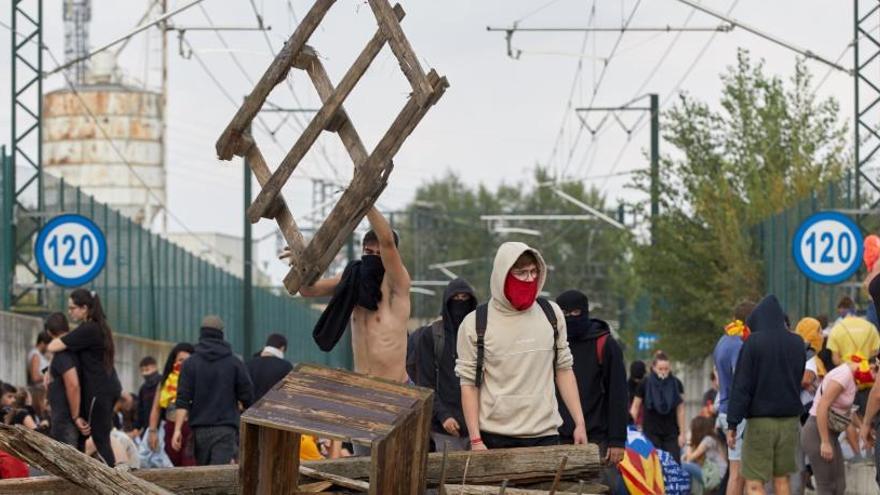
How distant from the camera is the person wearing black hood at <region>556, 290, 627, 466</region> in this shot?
43.8 ft

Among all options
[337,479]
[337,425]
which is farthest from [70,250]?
[337,425]

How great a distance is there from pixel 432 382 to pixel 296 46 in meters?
3.62

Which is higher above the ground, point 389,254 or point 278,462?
point 389,254

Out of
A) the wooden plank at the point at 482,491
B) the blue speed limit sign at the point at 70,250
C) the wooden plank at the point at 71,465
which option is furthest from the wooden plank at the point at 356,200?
the blue speed limit sign at the point at 70,250

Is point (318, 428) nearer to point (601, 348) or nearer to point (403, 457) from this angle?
point (403, 457)

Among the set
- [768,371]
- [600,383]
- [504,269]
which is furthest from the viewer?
[768,371]

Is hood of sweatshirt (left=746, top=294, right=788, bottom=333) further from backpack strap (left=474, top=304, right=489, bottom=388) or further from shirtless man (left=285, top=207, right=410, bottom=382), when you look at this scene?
backpack strap (left=474, top=304, right=489, bottom=388)

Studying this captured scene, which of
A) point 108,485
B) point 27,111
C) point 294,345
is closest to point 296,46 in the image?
point 108,485

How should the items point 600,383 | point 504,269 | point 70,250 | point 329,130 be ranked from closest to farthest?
point 329,130, point 504,269, point 600,383, point 70,250

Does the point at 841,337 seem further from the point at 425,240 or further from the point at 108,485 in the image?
the point at 425,240

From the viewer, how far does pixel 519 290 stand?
12.0 meters

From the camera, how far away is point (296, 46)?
10477 millimetres

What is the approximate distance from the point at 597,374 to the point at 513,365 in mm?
1499

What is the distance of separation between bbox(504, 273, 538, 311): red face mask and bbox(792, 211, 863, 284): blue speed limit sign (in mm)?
12873
